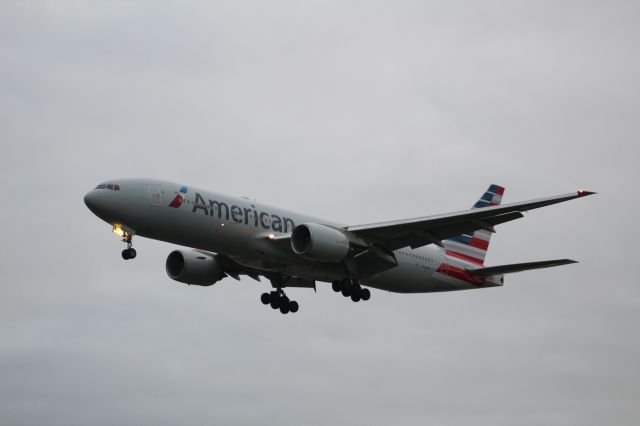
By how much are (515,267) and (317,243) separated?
9195 mm

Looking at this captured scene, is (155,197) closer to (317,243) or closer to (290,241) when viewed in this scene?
(290,241)

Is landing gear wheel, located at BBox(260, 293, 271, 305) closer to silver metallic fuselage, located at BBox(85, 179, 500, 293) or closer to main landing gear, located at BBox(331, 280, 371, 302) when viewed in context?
silver metallic fuselage, located at BBox(85, 179, 500, 293)

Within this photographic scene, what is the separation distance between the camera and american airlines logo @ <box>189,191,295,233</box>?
39906 mm

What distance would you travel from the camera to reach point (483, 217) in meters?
40.1

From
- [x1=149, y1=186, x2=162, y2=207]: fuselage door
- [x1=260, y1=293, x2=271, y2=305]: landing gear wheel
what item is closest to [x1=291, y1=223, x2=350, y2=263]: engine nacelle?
[x1=149, y1=186, x2=162, y2=207]: fuselage door

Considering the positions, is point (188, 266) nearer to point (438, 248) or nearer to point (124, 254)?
point (124, 254)

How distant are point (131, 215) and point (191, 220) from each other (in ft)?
7.67

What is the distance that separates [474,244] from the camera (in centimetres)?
5019

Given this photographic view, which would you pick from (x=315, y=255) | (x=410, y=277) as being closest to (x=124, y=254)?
(x=315, y=255)

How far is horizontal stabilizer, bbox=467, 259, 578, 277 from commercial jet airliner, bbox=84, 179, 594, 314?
0.05 meters

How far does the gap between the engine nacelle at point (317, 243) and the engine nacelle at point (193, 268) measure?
6524 millimetres

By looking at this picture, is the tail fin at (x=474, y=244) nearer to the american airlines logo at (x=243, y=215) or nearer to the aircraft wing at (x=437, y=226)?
the aircraft wing at (x=437, y=226)

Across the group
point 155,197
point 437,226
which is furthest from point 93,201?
point 437,226

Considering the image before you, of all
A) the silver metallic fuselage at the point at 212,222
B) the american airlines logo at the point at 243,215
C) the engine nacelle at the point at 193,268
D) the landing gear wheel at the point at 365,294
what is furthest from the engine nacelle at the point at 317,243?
the engine nacelle at the point at 193,268
